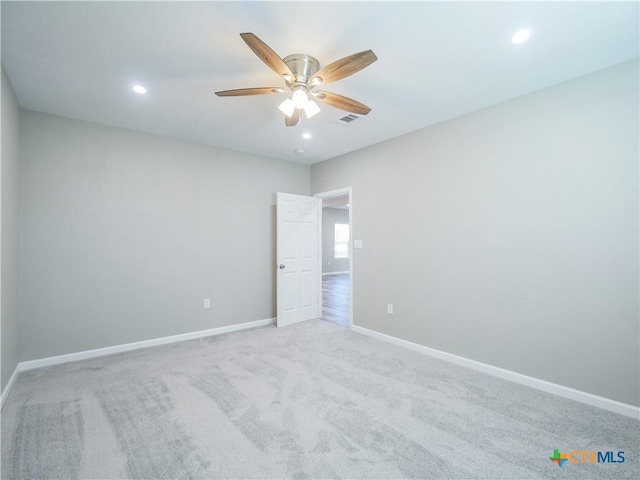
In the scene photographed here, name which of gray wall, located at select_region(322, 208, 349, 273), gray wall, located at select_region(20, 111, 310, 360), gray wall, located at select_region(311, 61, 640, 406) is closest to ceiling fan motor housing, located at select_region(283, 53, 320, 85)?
gray wall, located at select_region(311, 61, 640, 406)

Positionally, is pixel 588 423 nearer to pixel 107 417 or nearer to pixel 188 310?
pixel 107 417

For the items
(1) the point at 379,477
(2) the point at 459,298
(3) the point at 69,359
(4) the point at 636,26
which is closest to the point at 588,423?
(2) the point at 459,298

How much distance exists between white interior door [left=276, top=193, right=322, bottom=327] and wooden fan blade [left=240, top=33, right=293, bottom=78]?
2747 mm

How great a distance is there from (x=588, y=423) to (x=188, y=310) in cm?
420

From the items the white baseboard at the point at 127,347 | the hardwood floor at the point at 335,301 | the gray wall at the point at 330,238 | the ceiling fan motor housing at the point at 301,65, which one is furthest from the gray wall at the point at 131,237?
the gray wall at the point at 330,238

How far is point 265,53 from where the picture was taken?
1.79 meters

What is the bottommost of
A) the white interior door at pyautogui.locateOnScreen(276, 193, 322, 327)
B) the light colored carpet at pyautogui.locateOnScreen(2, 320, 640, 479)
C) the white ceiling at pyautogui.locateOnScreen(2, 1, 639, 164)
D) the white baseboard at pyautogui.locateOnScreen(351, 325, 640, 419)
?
the light colored carpet at pyautogui.locateOnScreen(2, 320, 640, 479)

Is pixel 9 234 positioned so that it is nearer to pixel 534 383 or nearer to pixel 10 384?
pixel 10 384

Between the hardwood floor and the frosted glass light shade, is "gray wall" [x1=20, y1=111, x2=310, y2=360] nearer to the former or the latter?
the hardwood floor

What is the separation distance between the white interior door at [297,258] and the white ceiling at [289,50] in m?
1.88

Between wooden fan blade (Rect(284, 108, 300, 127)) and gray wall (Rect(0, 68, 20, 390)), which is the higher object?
wooden fan blade (Rect(284, 108, 300, 127))

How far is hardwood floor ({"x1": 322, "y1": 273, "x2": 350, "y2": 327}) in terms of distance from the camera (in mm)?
5137

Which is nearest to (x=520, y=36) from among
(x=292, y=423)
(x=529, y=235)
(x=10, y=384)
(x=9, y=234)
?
(x=529, y=235)

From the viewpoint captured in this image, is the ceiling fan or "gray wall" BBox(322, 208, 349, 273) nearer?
the ceiling fan
